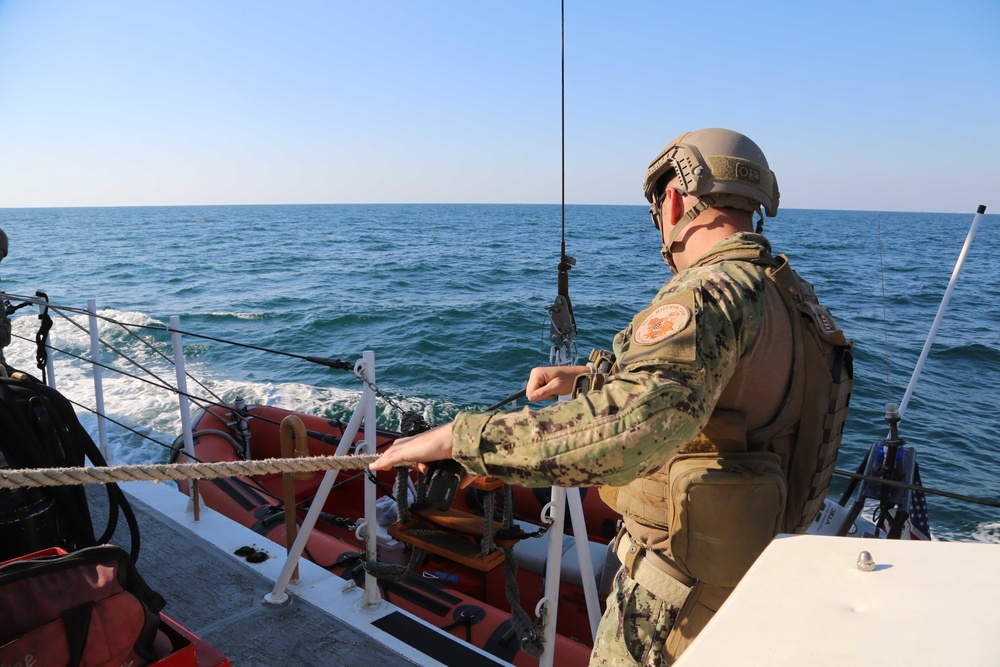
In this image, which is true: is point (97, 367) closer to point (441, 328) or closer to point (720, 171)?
point (720, 171)

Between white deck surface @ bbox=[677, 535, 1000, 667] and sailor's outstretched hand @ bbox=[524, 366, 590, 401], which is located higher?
sailor's outstretched hand @ bbox=[524, 366, 590, 401]

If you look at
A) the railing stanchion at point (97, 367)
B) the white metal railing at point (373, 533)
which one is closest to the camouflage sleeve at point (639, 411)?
the white metal railing at point (373, 533)

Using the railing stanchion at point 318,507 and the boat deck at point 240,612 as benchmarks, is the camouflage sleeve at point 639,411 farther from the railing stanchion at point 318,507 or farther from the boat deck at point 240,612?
the boat deck at point 240,612

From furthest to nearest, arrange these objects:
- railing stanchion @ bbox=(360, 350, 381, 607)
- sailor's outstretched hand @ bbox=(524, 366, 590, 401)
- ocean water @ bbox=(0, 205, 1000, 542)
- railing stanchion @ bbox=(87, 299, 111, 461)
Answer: ocean water @ bbox=(0, 205, 1000, 542) → railing stanchion @ bbox=(87, 299, 111, 461) → railing stanchion @ bbox=(360, 350, 381, 607) → sailor's outstretched hand @ bbox=(524, 366, 590, 401)

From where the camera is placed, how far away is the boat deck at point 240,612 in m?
2.46

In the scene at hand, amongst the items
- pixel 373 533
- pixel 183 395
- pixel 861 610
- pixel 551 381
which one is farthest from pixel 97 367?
pixel 861 610

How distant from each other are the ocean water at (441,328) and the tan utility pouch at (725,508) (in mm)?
2946

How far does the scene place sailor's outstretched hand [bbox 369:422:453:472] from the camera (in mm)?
1284

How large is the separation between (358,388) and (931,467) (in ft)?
28.0

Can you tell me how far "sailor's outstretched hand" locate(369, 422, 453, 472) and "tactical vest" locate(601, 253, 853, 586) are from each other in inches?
20.9

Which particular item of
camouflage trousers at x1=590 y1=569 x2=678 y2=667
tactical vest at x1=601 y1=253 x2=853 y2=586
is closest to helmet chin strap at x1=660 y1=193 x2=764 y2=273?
tactical vest at x1=601 y1=253 x2=853 y2=586

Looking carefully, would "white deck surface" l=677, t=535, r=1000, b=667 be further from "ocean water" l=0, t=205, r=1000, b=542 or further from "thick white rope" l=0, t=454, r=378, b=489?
"ocean water" l=0, t=205, r=1000, b=542

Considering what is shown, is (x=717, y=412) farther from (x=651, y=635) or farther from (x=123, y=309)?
(x=123, y=309)

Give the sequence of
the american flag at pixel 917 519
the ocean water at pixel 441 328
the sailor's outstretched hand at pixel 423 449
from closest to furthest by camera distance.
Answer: the sailor's outstretched hand at pixel 423 449 → the american flag at pixel 917 519 → the ocean water at pixel 441 328
